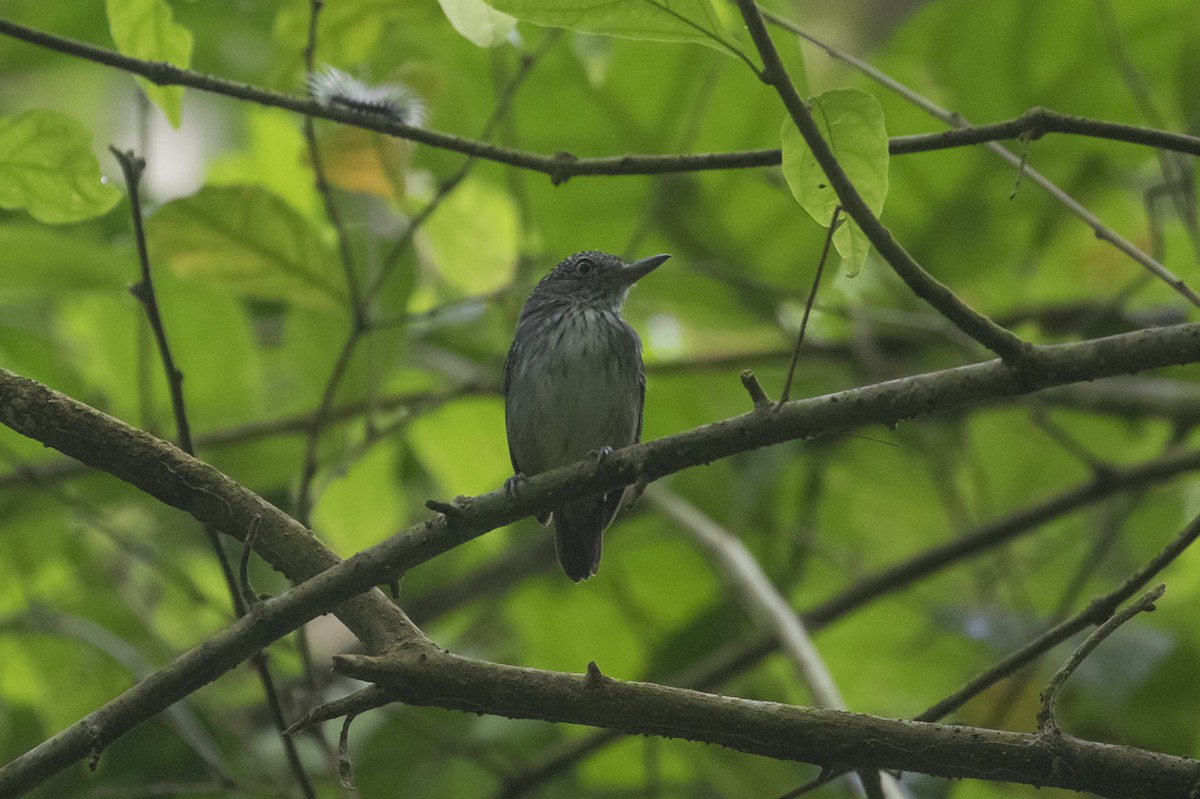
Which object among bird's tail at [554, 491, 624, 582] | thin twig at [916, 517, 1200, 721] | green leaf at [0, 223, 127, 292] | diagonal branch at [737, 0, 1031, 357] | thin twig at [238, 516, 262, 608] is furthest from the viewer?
bird's tail at [554, 491, 624, 582]

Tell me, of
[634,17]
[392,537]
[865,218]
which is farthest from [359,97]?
[865,218]

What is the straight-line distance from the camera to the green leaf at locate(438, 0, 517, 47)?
2.22 meters

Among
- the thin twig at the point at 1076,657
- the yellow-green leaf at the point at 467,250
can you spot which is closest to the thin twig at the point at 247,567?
the thin twig at the point at 1076,657

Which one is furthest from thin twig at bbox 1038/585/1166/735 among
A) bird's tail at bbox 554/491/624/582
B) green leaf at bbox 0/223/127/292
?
green leaf at bbox 0/223/127/292

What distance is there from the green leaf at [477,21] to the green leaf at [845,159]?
0.71 metres

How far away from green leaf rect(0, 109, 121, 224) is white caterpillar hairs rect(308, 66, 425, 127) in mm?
403

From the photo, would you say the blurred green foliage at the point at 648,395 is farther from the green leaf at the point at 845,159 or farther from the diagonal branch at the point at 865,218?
the diagonal branch at the point at 865,218

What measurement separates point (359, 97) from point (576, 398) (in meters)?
1.38

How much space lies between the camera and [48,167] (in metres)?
2.08

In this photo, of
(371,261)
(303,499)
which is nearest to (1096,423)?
(371,261)

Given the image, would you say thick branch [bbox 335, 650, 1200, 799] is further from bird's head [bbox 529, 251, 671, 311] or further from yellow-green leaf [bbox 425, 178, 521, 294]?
bird's head [bbox 529, 251, 671, 311]

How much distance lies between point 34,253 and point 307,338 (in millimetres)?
705

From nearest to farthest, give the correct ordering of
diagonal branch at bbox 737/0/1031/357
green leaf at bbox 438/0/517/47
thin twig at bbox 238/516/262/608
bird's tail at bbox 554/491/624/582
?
diagonal branch at bbox 737/0/1031/357 → thin twig at bbox 238/516/262/608 → green leaf at bbox 438/0/517/47 → bird's tail at bbox 554/491/624/582

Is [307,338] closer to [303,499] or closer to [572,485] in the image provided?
[303,499]
